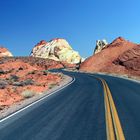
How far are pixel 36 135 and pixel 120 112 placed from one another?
465 cm

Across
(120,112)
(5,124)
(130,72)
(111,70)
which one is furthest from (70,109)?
(111,70)

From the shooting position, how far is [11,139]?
9430mm

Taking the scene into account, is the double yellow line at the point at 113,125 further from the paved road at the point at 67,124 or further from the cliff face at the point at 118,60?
the cliff face at the point at 118,60

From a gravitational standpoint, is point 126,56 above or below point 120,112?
above

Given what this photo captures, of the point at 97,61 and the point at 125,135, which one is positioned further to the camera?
the point at 97,61

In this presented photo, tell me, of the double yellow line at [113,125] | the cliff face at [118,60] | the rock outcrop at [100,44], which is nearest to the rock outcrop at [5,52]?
the rock outcrop at [100,44]

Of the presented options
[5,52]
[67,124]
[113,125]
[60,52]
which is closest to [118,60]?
[60,52]

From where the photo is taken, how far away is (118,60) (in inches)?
3268

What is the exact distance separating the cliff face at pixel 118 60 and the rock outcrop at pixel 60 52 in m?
47.5

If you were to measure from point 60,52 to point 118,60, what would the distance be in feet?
225

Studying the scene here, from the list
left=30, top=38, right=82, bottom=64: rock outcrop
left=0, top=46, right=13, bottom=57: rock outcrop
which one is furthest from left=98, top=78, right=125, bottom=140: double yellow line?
left=0, top=46, right=13, bottom=57: rock outcrop

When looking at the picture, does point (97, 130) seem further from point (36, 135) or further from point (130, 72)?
point (130, 72)

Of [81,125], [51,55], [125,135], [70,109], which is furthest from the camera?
[51,55]

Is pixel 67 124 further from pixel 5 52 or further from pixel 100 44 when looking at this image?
pixel 5 52
